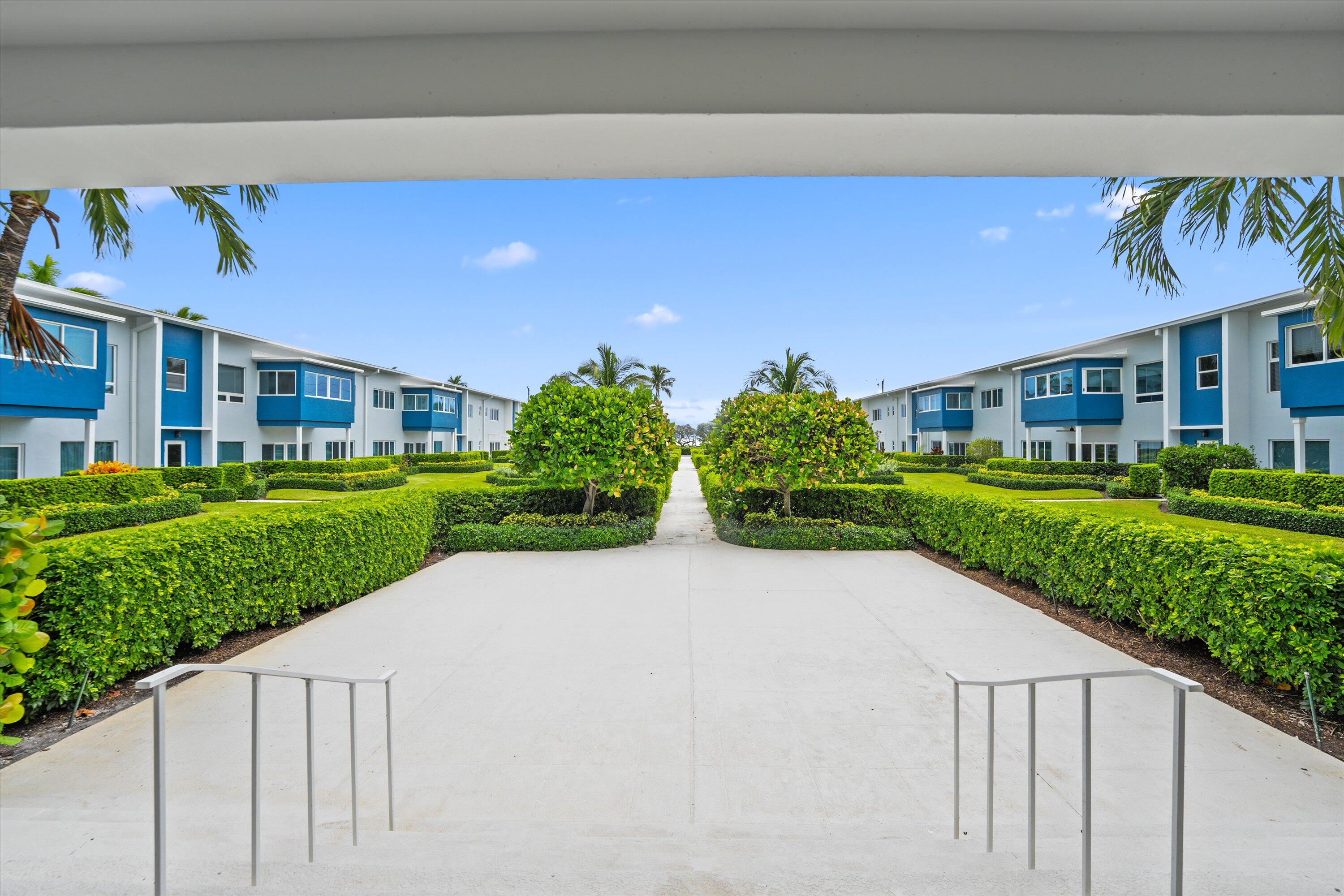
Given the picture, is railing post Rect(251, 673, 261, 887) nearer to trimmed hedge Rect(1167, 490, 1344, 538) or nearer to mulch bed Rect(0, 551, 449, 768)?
mulch bed Rect(0, 551, 449, 768)

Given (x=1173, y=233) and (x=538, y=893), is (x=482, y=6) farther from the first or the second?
(x=1173, y=233)

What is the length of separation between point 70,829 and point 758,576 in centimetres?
798

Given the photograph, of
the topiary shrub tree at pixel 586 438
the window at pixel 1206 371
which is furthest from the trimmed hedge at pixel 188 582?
the window at pixel 1206 371

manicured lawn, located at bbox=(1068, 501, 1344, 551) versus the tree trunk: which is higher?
the tree trunk

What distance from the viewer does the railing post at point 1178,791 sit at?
2.14 m

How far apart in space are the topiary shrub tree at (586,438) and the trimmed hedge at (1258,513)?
42.6ft

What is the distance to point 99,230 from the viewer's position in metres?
8.44

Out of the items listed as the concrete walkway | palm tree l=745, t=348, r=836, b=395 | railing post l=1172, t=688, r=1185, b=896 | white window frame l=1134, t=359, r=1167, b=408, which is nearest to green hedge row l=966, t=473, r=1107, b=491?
white window frame l=1134, t=359, r=1167, b=408

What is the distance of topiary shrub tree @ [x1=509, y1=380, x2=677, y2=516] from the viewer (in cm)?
1228

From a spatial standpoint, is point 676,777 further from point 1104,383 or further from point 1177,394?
point 1104,383

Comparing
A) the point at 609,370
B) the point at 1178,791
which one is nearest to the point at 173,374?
the point at 609,370

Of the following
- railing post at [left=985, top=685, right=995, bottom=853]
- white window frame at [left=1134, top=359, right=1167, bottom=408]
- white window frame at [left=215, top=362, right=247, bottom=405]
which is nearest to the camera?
railing post at [left=985, top=685, right=995, bottom=853]

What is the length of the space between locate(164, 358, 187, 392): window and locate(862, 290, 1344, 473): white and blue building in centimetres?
3222

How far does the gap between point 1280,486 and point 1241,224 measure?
9.82m
